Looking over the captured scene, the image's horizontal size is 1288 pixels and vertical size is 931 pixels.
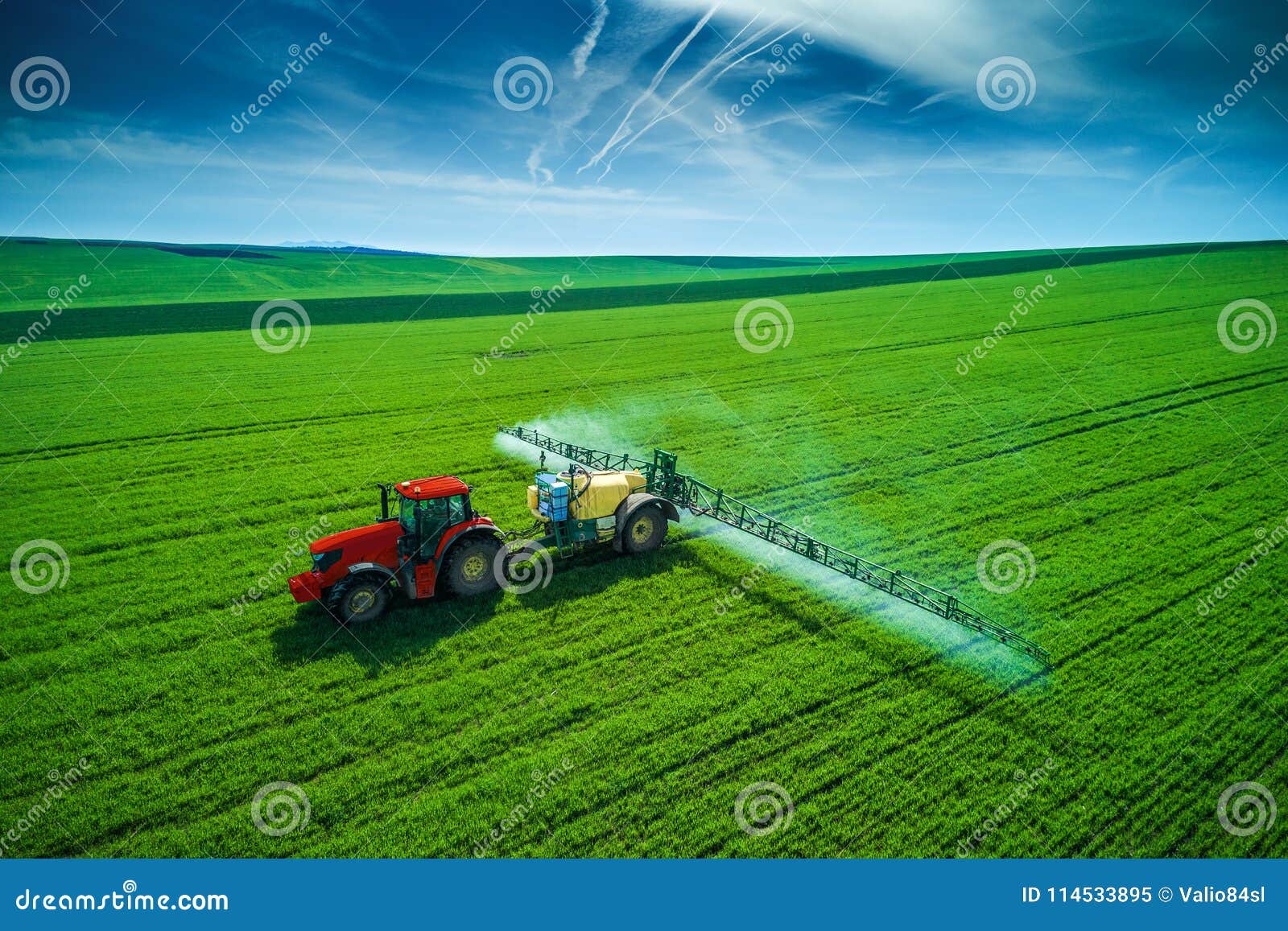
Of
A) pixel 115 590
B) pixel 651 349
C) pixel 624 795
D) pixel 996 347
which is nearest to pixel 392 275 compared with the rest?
pixel 651 349

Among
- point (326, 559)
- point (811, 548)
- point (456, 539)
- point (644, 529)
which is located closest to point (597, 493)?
point (644, 529)

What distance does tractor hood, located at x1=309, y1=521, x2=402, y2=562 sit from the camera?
485 inches

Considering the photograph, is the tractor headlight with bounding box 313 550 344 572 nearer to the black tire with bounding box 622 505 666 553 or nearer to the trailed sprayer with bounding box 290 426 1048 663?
the trailed sprayer with bounding box 290 426 1048 663

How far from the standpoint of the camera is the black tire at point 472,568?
43.0ft

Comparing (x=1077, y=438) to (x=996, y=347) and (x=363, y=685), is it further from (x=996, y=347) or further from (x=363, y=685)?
(x=363, y=685)

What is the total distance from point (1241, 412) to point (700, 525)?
23.8 metres

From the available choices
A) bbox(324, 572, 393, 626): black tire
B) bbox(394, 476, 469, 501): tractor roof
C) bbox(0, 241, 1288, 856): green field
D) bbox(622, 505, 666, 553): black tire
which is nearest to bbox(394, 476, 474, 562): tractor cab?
bbox(394, 476, 469, 501): tractor roof

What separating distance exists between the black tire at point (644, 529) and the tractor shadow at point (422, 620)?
1.49 ft

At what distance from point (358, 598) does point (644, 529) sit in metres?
6.18

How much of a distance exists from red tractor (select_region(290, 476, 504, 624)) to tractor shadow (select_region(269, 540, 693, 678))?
290 millimetres

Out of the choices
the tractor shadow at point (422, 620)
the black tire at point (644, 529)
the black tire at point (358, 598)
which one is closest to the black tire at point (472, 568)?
the tractor shadow at point (422, 620)

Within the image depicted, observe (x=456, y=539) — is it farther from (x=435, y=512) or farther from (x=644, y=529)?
(x=644, y=529)

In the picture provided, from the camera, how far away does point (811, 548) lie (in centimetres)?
1416

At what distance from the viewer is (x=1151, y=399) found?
27.9m
